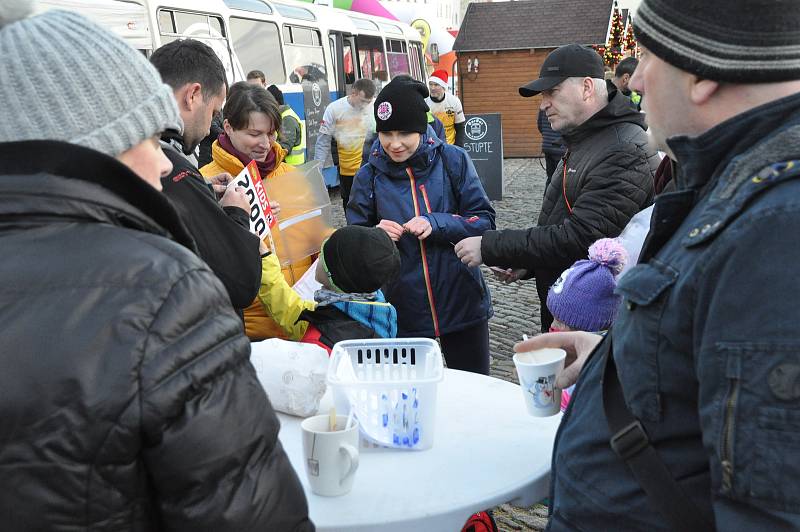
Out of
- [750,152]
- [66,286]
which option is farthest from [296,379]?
[750,152]

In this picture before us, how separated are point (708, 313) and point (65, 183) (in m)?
0.94

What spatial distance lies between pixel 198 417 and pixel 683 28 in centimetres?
98

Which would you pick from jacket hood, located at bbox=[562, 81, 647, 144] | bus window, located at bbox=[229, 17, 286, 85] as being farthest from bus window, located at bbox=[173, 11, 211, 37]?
jacket hood, located at bbox=[562, 81, 647, 144]

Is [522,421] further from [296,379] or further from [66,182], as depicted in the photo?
[66,182]

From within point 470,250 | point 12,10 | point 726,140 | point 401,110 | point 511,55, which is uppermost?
point 12,10

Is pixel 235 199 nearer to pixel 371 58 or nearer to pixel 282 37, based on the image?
pixel 282 37

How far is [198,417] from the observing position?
108 cm

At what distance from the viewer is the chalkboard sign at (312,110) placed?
1309 cm

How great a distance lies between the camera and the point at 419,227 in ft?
11.4

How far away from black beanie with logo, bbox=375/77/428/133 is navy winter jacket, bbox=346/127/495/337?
11cm

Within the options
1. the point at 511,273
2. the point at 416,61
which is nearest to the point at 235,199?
the point at 511,273

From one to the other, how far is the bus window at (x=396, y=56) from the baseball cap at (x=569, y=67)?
1489cm

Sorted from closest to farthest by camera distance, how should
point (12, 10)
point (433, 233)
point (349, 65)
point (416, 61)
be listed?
point (12, 10) → point (433, 233) → point (349, 65) → point (416, 61)

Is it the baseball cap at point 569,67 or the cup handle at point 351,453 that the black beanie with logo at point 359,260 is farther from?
the baseball cap at point 569,67
